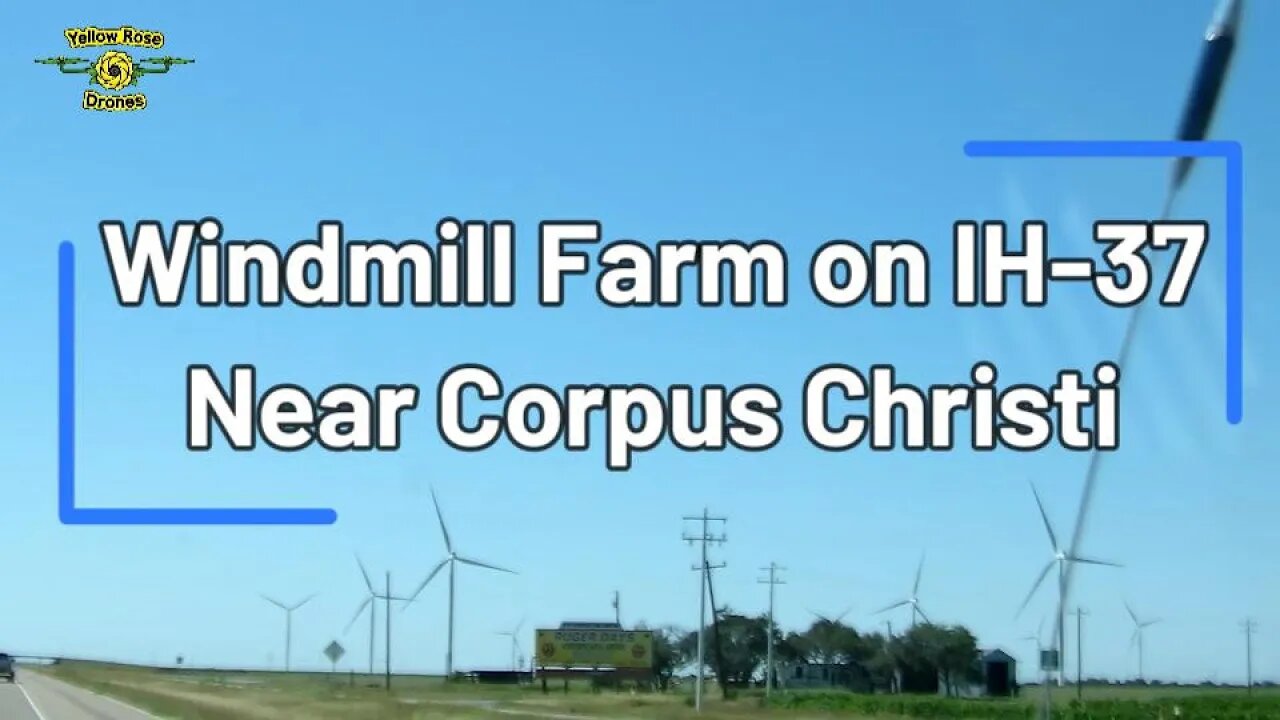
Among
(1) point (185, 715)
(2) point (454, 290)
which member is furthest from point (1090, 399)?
(1) point (185, 715)

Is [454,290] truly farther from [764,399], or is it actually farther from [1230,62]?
[1230,62]

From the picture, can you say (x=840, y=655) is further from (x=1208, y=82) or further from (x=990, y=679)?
(x=1208, y=82)

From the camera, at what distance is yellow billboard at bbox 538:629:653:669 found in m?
168

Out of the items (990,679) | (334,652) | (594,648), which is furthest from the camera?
(594,648)

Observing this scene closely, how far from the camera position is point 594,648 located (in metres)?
168

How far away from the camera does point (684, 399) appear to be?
24.9 m

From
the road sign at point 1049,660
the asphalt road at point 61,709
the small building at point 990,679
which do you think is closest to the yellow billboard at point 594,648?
the small building at point 990,679

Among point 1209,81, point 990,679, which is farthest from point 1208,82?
point 990,679

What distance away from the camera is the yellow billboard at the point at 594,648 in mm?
168250

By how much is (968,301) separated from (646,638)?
489ft

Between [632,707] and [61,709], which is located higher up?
[61,709]

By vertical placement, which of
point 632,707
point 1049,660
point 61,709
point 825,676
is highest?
point 1049,660

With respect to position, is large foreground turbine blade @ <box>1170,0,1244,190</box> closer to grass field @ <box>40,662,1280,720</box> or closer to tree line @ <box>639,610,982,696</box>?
Answer: grass field @ <box>40,662,1280,720</box>

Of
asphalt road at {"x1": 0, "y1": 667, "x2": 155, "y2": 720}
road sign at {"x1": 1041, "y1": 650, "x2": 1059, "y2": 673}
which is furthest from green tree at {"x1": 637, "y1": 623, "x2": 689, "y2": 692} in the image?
road sign at {"x1": 1041, "y1": 650, "x2": 1059, "y2": 673}
